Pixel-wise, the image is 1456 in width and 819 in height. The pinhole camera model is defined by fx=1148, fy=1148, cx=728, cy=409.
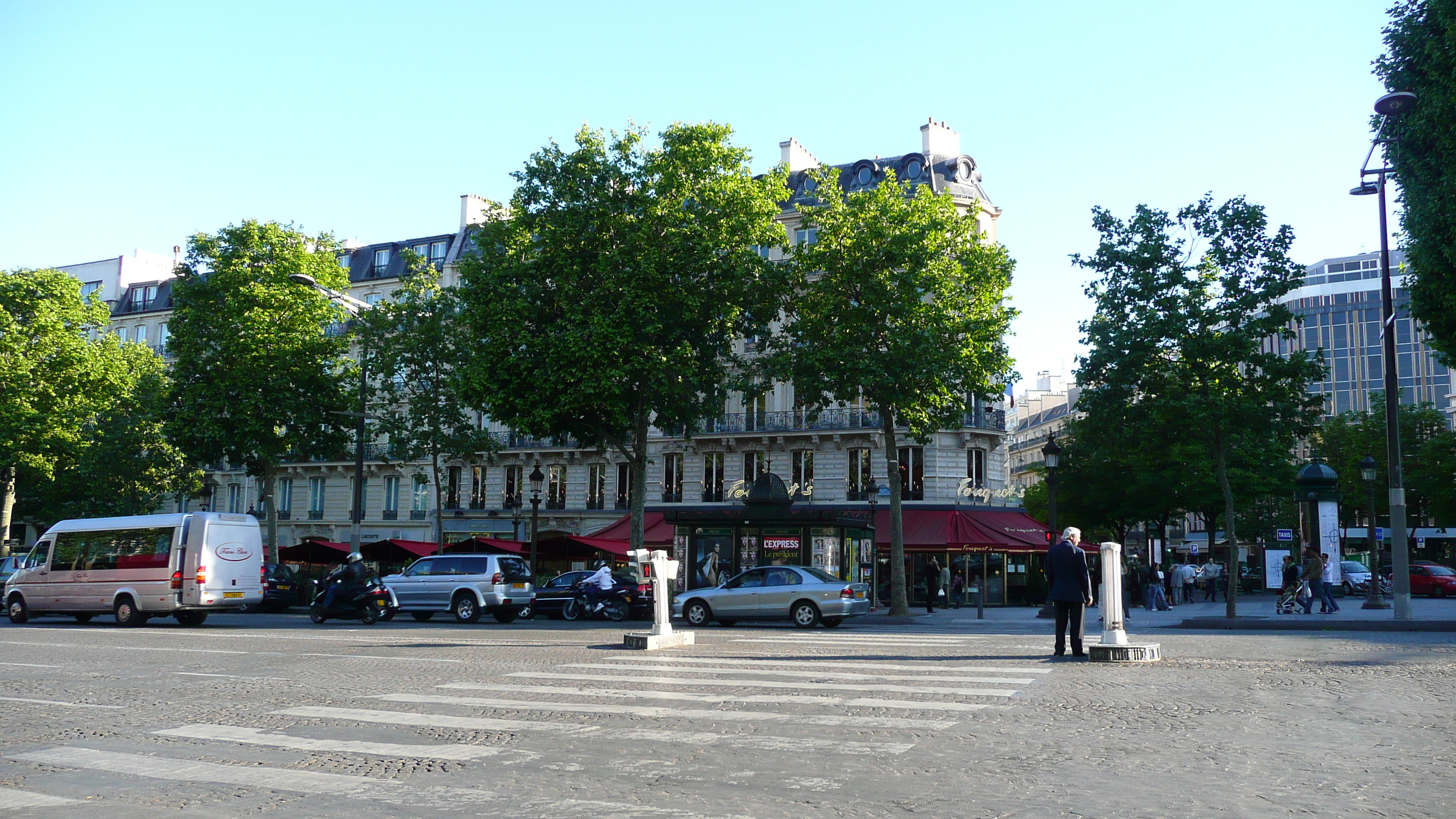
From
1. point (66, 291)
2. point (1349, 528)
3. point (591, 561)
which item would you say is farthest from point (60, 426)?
point (1349, 528)

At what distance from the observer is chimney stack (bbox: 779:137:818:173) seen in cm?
4704

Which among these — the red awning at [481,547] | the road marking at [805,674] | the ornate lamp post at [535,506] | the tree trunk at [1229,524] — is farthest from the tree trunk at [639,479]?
the road marking at [805,674]

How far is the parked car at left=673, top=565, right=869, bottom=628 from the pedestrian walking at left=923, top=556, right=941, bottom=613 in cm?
836

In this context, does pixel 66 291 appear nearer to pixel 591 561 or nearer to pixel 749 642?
pixel 591 561

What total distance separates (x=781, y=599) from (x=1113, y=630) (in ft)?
35.2

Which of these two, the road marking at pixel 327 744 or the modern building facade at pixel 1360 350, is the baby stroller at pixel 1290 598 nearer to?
the road marking at pixel 327 744

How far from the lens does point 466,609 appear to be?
2736cm

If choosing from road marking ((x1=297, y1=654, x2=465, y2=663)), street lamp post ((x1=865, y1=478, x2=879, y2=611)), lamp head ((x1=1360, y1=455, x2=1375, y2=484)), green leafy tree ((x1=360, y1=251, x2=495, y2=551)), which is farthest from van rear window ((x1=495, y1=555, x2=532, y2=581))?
lamp head ((x1=1360, y1=455, x2=1375, y2=484))

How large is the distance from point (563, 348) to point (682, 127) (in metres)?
7.18

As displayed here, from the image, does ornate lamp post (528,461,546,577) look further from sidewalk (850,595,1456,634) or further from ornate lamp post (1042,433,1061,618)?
ornate lamp post (1042,433,1061,618)

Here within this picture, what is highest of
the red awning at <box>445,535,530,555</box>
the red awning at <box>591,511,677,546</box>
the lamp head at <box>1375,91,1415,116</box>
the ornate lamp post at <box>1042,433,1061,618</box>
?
the lamp head at <box>1375,91,1415,116</box>

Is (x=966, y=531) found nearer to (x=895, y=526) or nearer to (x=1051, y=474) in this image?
(x=895, y=526)

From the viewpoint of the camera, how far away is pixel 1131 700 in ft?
31.7

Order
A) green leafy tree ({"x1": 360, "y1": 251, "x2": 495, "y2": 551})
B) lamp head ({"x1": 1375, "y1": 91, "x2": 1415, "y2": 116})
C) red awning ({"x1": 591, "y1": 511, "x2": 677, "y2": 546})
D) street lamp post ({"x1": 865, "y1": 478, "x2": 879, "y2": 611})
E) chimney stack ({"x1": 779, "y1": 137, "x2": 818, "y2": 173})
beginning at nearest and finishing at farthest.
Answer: lamp head ({"x1": 1375, "y1": 91, "x2": 1415, "y2": 116}), street lamp post ({"x1": 865, "y1": 478, "x2": 879, "y2": 611}), red awning ({"x1": 591, "y1": 511, "x2": 677, "y2": 546}), green leafy tree ({"x1": 360, "y1": 251, "x2": 495, "y2": 551}), chimney stack ({"x1": 779, "y1": 137, "x2": 818, "y2": 173})
